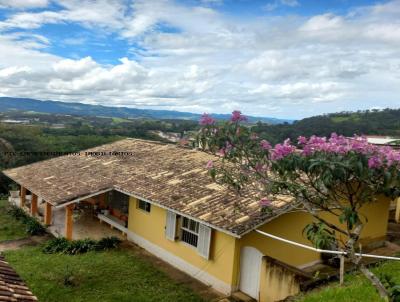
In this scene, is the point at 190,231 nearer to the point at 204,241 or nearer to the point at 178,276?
the point at 204,241

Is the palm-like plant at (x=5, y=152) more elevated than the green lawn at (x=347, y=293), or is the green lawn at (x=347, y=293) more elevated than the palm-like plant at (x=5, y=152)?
the green lawn at (x=347, y=293)

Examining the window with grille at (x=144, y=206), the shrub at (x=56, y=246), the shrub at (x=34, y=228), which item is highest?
the window with grille at (x=144, y=206)

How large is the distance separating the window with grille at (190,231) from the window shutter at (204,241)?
2.51 ft

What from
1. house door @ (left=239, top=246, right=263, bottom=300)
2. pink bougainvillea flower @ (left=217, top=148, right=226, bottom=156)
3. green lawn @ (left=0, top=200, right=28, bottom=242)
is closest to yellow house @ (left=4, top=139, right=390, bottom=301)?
house door @ (left=239, top=246, right=263, bottom=300)

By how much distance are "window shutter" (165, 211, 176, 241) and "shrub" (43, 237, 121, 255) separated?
124 inches

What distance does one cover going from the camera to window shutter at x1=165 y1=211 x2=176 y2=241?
13752mm

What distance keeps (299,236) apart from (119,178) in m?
8.76

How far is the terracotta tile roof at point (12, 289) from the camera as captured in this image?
544cm

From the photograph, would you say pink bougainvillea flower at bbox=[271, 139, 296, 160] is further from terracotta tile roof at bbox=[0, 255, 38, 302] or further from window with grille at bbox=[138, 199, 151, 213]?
window with grille at bbox=[138, 199, 151, 213]

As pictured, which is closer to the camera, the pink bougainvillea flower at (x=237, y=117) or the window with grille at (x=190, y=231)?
the pink bougainvillea flower at (x=237, y=117)

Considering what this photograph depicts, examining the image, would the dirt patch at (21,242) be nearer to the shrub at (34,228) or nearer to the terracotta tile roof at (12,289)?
the shrub at (34,228)

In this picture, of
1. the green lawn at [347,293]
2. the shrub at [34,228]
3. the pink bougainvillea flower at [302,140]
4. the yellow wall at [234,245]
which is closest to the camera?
the pink bougainvillea flower at [302,140]

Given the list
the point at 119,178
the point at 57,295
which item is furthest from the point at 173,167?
the point at 57,295

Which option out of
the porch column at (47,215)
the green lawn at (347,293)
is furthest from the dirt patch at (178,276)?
the porch column at (47,215)
